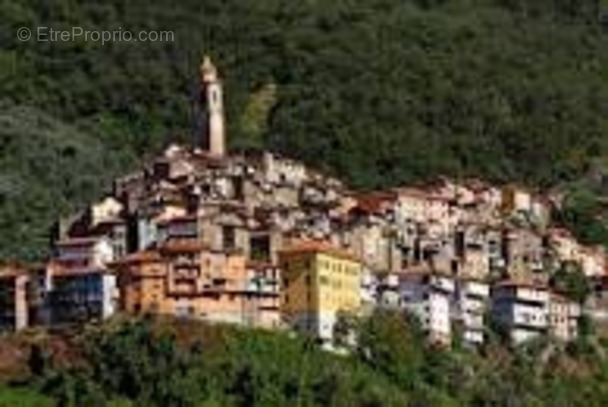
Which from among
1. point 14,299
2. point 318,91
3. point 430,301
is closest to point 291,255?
point 430,301

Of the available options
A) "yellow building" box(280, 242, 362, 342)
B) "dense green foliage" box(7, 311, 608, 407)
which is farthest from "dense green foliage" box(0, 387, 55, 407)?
"yellow building" box(280, 242, 362, 342)

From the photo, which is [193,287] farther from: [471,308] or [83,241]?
[471,308]

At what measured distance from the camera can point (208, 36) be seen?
137m

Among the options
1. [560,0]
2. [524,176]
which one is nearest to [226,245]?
[524,176]

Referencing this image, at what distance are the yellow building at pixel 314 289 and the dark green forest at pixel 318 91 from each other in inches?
770

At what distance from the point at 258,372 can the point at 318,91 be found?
50.3m

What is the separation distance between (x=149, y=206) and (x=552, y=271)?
16.7m

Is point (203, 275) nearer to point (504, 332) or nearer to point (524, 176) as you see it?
point (504, 332)

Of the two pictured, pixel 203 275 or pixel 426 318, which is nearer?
pixel 203 275

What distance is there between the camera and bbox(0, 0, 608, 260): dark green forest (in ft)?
380

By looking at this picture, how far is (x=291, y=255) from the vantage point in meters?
84.8

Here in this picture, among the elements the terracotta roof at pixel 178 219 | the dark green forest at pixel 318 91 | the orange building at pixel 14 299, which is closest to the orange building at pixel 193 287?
the orange building at pixel 14 299

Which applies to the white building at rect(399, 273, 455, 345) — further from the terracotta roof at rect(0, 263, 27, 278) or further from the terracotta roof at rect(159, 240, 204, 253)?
the terracotta roof at rect(0, 263, 27, 278)

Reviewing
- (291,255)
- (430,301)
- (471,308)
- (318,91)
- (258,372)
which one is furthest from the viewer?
(318,91)
